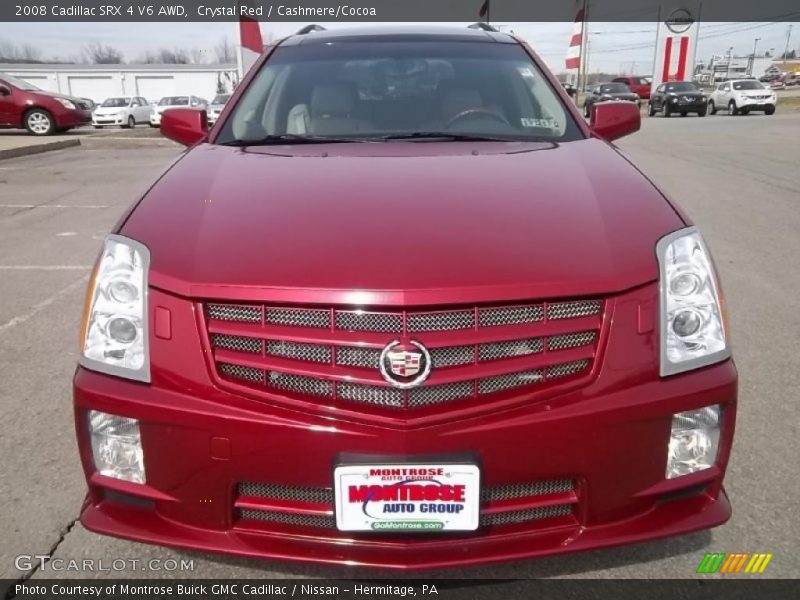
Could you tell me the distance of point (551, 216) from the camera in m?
1.86

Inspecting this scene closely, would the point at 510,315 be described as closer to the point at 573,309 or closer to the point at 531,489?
the point at 573,309

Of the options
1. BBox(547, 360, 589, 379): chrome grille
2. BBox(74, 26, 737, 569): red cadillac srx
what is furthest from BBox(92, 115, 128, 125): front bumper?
BBox(547, 360, 589, 379): chrome grille

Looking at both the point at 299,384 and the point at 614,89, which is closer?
the point at 299,384

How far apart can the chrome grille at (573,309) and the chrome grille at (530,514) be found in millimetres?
460

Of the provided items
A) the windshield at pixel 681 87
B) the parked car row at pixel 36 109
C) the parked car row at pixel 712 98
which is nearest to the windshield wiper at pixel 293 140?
the parked car row at pixel 36 109

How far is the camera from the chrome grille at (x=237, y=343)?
Result: 5.31 feet

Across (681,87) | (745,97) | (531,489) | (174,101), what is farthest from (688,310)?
(681,87)

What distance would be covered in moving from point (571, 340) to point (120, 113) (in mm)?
29891

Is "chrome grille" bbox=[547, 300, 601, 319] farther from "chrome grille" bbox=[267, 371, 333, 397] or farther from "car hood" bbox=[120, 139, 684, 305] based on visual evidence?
"chrome grille" bbox=[267, 371, 333, 397]

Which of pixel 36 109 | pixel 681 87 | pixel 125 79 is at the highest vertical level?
pixel 125 79

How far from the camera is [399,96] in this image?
2893 mm

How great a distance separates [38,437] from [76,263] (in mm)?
2968

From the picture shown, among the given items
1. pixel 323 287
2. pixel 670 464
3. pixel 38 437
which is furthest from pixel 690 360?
pixel 38 437

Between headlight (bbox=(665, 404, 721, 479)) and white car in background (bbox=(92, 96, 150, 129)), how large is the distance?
29.4 m
